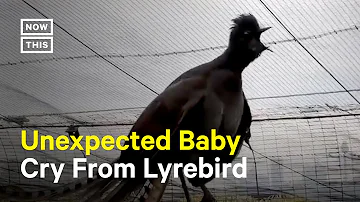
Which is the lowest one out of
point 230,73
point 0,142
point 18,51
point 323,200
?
point 323,200

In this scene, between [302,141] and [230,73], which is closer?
[230,73]

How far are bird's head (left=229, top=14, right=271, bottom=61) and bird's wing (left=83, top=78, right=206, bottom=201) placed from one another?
8 centimetres

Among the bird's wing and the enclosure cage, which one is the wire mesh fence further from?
the bird's wing

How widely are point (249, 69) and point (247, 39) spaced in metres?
1.18

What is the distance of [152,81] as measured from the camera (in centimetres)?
220

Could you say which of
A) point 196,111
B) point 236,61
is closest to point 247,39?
point 236,61

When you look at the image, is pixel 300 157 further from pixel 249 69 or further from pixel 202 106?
pixel 202 106

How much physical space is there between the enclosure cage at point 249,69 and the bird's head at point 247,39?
3.16ft

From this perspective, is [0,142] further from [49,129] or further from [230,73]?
[230,73]

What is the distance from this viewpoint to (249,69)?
1.98m

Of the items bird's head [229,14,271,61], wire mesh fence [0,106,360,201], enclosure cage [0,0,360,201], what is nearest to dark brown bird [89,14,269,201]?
bird's head [229,14,271,61]

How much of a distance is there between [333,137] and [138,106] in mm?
849

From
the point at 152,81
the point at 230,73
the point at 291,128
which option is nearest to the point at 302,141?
the point at 291,128

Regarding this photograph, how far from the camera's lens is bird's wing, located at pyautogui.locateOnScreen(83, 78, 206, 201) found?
30.4 inches
